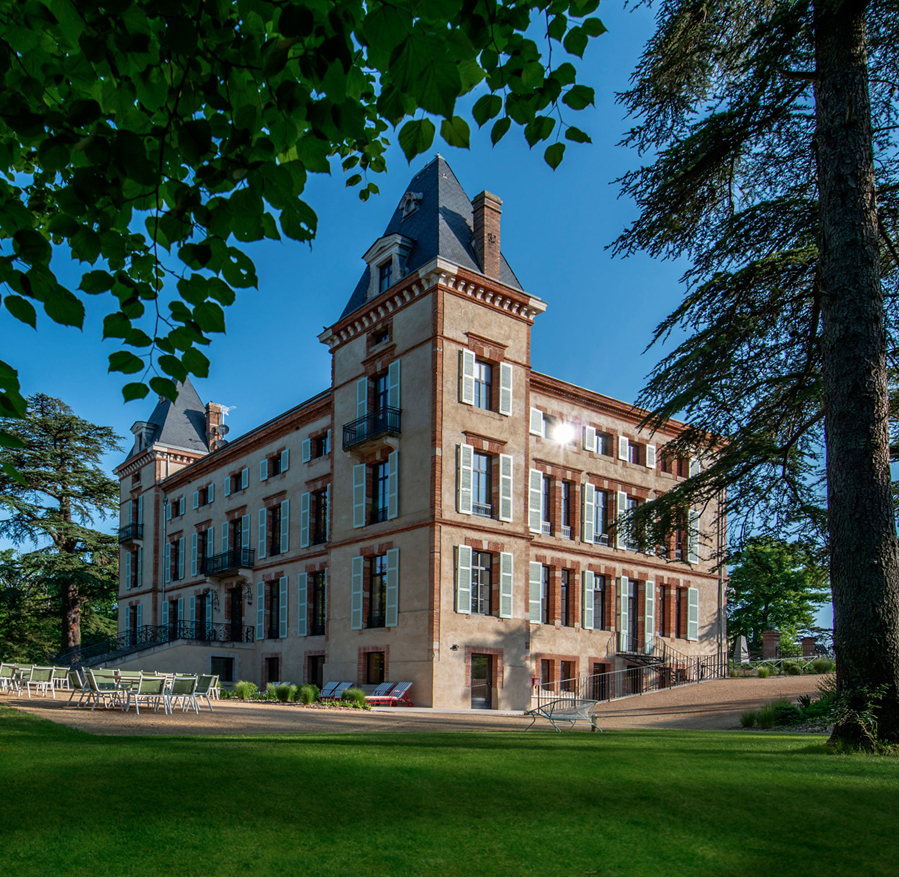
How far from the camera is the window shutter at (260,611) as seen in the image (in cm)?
3259

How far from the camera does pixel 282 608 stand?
31328 millimetres

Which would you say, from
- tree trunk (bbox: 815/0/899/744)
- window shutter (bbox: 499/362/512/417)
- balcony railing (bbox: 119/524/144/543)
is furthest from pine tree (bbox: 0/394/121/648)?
tree trunk (bbox: 815/0/899/744)

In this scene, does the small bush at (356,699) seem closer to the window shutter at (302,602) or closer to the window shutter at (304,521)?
the window shutter at (302,602)

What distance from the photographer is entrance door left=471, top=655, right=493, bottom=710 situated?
23828mm

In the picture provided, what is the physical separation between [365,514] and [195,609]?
1607 centimetres

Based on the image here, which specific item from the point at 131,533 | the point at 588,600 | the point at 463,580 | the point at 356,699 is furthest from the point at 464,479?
the point at 131,533

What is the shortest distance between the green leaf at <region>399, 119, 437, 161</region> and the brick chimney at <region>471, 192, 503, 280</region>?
75.7 ft

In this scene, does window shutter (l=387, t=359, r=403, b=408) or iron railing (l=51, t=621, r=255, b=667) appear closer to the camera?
window shutter (l=387, t=359, r=403, b=408)

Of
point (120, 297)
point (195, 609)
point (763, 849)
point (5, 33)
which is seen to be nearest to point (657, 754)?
point (763, 849)

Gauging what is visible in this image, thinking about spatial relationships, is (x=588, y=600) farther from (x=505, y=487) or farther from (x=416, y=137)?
(x=416, y=137)

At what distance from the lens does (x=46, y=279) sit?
13.1 feet

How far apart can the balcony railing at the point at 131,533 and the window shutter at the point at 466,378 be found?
26653 millimetres

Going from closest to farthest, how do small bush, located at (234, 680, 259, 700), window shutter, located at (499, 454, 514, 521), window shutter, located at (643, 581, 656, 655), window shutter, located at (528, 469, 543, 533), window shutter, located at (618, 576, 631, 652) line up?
small bush, located at (234, 680, 259, 700)
window shutter, located at (499, 454, 514, 521)
window shutter, located at (528, 469, 543, 533)
window shutter, located at (618, 576, 631, 652)
window shutter, located at (643, 581, 656, 655)

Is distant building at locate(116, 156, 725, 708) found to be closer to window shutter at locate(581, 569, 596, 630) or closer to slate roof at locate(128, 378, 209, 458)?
window shutter at locate(581, 569, 596, 630)
